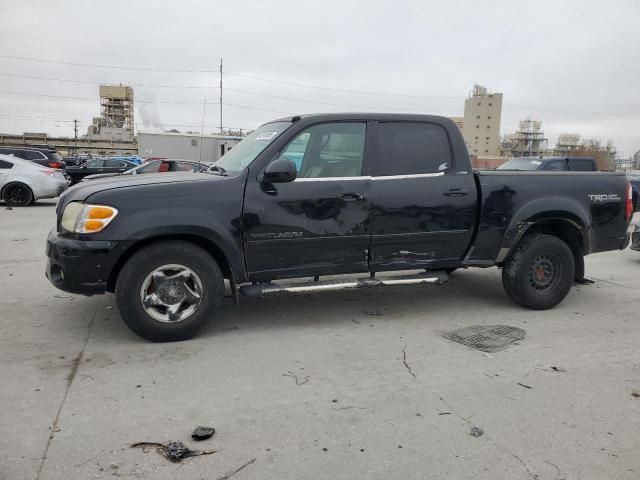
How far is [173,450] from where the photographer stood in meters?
2.84

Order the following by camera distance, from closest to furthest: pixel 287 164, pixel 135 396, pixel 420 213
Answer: pixel 135 396 < pixel 287 164 < pixel 420 213

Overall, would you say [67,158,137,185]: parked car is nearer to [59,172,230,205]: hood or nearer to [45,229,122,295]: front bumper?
[59,172,230,205]: hood

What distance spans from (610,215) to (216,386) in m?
4.60

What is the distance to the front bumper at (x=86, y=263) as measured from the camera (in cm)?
416

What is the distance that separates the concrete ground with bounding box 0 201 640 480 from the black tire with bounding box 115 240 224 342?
0.49 feet

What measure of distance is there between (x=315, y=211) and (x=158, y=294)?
1.49 m

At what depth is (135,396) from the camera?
11.3ft

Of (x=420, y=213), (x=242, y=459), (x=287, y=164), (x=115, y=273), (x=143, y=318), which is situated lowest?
(x=242, y=459)

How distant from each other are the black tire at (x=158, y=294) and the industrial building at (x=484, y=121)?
127m

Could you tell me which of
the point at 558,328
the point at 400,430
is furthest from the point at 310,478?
the point at 558,328

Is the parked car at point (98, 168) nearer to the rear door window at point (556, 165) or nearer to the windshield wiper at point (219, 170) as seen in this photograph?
the rear door window at point (556, 165)

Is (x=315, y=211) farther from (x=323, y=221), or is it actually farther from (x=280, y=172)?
(x=280, y=172)

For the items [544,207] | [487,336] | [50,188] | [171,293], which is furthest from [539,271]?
[50,188]

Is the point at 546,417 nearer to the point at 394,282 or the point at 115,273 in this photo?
the point at 394,282
